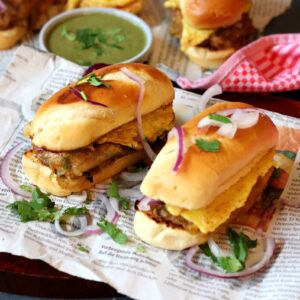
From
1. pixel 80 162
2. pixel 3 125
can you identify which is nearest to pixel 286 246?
pixel 80 162

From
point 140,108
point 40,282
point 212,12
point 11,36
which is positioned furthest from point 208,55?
point 40,282

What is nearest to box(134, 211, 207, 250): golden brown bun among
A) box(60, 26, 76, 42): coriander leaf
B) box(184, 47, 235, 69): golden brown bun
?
box(184, 47, 235, 69): golden brown bun

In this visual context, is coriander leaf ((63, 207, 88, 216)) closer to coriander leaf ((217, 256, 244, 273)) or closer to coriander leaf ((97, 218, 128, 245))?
coriander leaf ((97, 218, 128, 245))

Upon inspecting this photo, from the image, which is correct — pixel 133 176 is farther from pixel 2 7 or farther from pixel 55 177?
pixel 2 7

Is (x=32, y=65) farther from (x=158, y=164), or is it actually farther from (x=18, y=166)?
(x=158, y=164)

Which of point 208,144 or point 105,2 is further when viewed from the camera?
point 105,2
